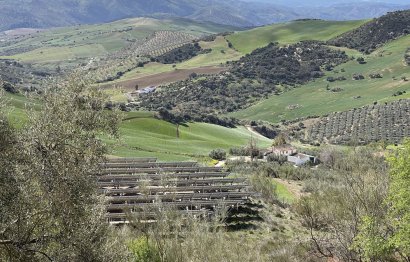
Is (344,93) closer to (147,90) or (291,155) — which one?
(147,90)

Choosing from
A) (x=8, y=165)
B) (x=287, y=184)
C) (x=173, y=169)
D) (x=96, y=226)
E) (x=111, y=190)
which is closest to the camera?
(x=8, y=165)

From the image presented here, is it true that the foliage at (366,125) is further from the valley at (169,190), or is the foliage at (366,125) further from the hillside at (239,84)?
the hillside at (239,84)

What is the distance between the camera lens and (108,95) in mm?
18234

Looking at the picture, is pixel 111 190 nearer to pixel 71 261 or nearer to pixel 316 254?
pixel 316 254

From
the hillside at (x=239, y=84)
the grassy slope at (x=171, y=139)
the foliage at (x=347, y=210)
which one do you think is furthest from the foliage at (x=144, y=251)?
the hillside at (x=239, y=84)

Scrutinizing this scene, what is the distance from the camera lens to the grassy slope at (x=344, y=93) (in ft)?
436

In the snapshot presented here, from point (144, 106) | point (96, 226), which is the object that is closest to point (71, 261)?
point (96, 226)

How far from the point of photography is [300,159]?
220 ft

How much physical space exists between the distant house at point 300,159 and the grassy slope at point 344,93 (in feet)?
207

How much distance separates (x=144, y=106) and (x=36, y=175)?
12286 centimetres

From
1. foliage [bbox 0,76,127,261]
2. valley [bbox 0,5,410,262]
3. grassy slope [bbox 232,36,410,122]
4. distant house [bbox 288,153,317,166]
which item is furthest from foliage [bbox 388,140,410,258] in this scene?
grassy slope [bbox 232,36,410,122]

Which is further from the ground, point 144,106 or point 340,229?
point 340,229

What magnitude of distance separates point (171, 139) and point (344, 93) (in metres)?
90.3

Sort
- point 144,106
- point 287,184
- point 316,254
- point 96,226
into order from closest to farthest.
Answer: point 96,226 → point 316,254 → point 287,184 → point 144,106
